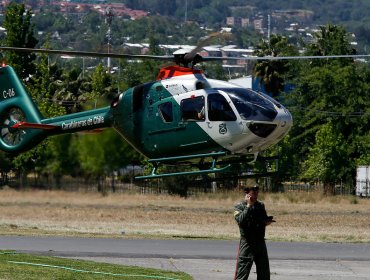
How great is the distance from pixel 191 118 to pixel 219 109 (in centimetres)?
79

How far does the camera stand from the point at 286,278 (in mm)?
22281

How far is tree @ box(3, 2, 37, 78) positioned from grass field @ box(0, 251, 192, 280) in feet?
153

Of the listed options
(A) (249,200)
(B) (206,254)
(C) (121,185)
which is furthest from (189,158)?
(C) (121,185)

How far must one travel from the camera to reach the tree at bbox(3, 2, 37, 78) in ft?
229

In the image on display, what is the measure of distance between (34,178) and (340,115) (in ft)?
107

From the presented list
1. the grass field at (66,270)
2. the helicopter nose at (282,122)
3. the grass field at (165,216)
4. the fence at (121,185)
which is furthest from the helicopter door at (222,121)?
the grass field at (165,216)

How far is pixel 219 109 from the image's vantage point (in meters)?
25.5

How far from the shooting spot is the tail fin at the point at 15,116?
29405mm

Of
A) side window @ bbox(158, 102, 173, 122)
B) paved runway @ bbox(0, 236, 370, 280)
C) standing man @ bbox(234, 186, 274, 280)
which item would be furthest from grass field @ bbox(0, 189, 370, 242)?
standing man @ bbox(234, 186, 274, 280)

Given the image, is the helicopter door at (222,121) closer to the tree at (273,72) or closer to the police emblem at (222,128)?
the police emblem at (222,128)

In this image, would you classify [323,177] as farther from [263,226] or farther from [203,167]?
[263,226]

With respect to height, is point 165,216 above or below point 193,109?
below

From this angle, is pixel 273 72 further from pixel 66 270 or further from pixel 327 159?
pixel 66 270

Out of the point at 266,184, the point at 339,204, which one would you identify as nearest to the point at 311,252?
the point at 339,204
